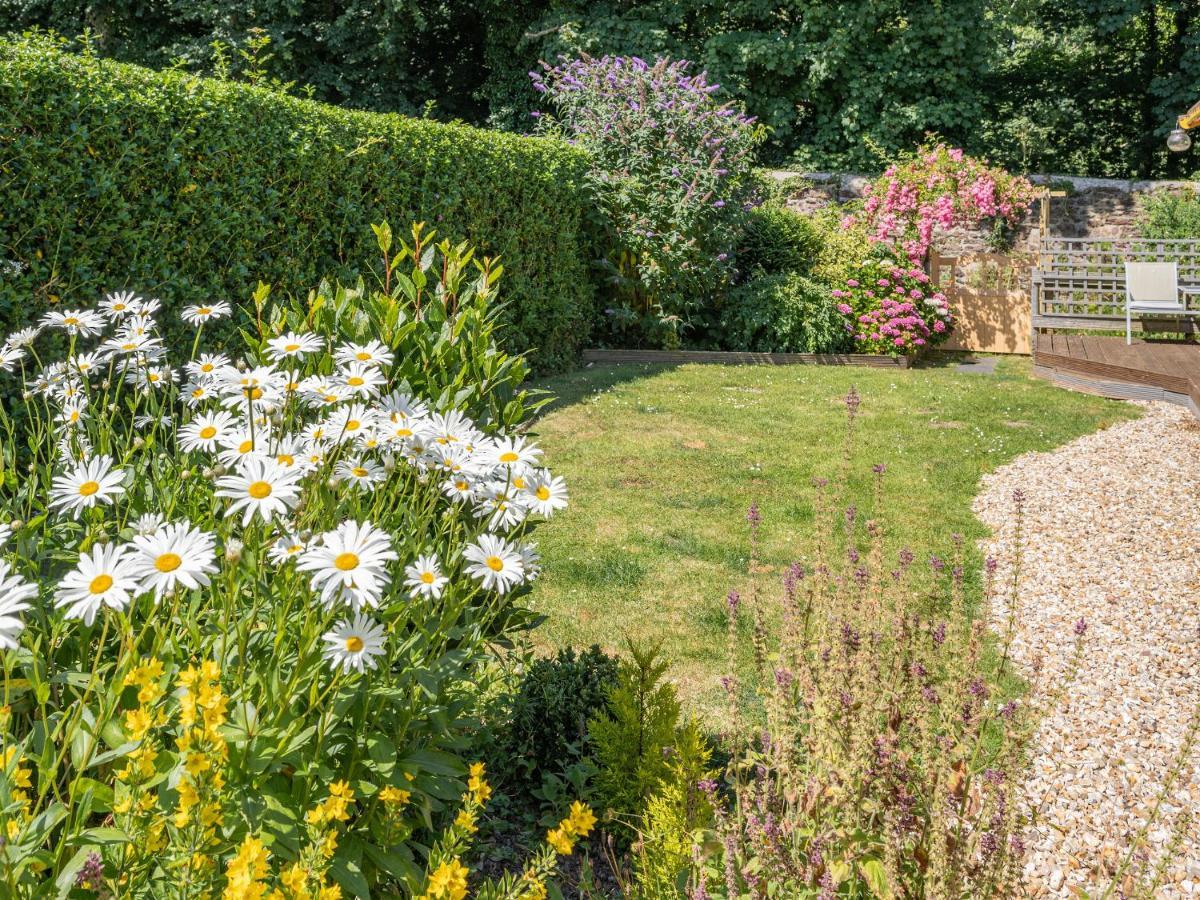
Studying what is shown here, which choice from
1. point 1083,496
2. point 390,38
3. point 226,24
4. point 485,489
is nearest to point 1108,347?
point 1083,496

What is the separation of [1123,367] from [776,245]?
4398 millimetres

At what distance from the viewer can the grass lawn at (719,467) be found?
3.91 metres

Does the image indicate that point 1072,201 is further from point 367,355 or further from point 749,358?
point 367,355

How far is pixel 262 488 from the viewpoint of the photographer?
1366 millimetres

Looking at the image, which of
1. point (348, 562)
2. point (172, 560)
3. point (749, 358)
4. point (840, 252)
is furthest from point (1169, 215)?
point (172, 560)

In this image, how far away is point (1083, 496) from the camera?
17.3ft

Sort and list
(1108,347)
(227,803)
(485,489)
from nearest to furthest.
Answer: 1. (227,803)
2. (485,489)
3. (1108,347)

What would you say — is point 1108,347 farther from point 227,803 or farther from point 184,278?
point 227,803

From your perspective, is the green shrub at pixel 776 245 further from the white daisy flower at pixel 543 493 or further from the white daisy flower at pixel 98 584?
the white daisy flower at pixel 98 584

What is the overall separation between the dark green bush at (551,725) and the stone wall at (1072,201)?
13363mm

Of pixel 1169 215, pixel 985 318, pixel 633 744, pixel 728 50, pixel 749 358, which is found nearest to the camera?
pixel 633 744

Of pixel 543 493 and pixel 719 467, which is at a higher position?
pixel 543 493

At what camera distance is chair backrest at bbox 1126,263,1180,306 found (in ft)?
34.6

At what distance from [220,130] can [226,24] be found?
11.9 m
